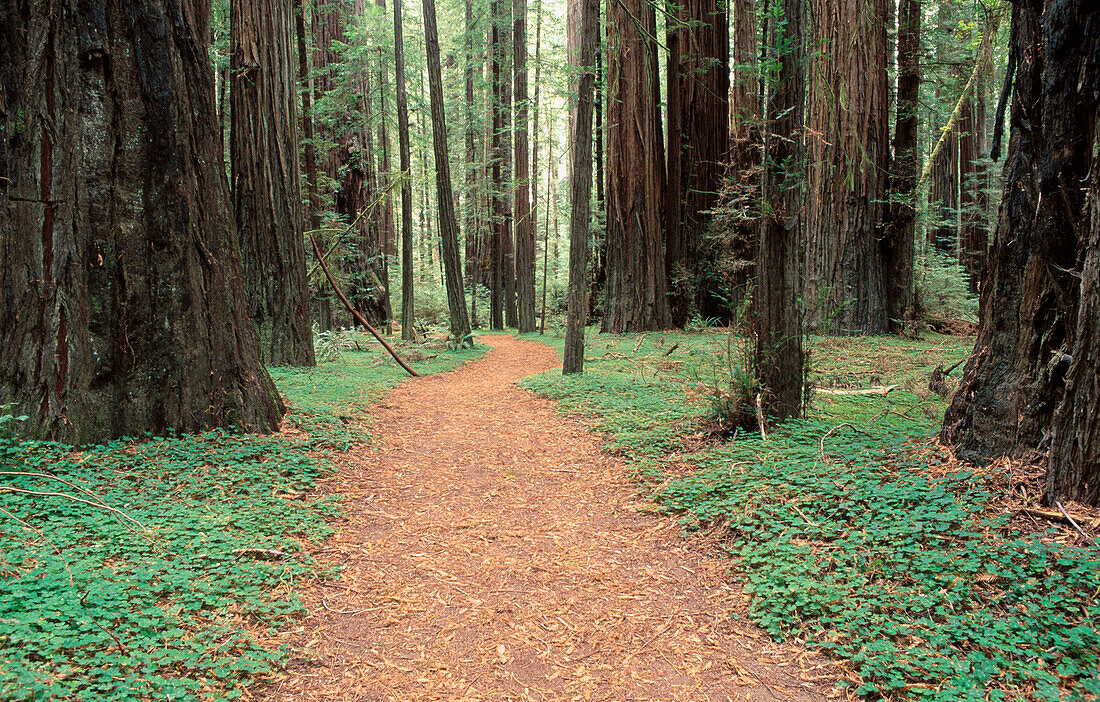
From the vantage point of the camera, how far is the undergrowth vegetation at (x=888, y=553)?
2.06 metres

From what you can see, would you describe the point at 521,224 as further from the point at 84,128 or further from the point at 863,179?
the point at 84,128

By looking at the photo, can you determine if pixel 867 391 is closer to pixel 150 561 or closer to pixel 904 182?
pixel 150 561

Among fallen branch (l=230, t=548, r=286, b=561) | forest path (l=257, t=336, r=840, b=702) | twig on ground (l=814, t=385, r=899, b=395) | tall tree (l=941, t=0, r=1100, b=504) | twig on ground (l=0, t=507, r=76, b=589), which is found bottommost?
forest path (l=257, t=336, r=840, b=702)

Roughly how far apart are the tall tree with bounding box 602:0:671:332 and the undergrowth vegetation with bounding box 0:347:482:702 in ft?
31.1

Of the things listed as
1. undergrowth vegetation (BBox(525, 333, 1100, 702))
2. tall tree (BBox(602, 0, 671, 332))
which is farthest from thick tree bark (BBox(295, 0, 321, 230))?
undergrowth vegetation (BBox(525, 333, 1100, 702))

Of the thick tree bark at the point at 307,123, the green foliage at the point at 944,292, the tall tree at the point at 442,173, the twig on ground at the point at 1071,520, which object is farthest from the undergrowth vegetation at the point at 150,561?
the green foliage at the point at 944,292

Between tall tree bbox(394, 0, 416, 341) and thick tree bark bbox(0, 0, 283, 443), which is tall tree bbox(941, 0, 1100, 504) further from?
tall tree bbox(394, 0, 416, 341)

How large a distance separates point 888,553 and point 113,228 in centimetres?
538

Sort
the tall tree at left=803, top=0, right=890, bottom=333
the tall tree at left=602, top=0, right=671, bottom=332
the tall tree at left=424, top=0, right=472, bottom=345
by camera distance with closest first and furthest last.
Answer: the tall tree at left=803, top=0, right=890, bottom=333
the tall tree at left=424, top=0, right=472, bottom=345
the tall tree at left=602, top=0, right=671, bottom=332

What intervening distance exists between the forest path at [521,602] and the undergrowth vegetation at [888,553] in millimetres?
208

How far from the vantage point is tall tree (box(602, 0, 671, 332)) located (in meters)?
13.0

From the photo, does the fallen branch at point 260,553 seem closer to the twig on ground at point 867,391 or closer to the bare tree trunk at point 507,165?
the twig on ground at point 867,391

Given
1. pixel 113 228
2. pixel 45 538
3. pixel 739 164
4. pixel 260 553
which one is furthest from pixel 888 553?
pixel 739 164

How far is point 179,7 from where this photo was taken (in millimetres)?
4426
